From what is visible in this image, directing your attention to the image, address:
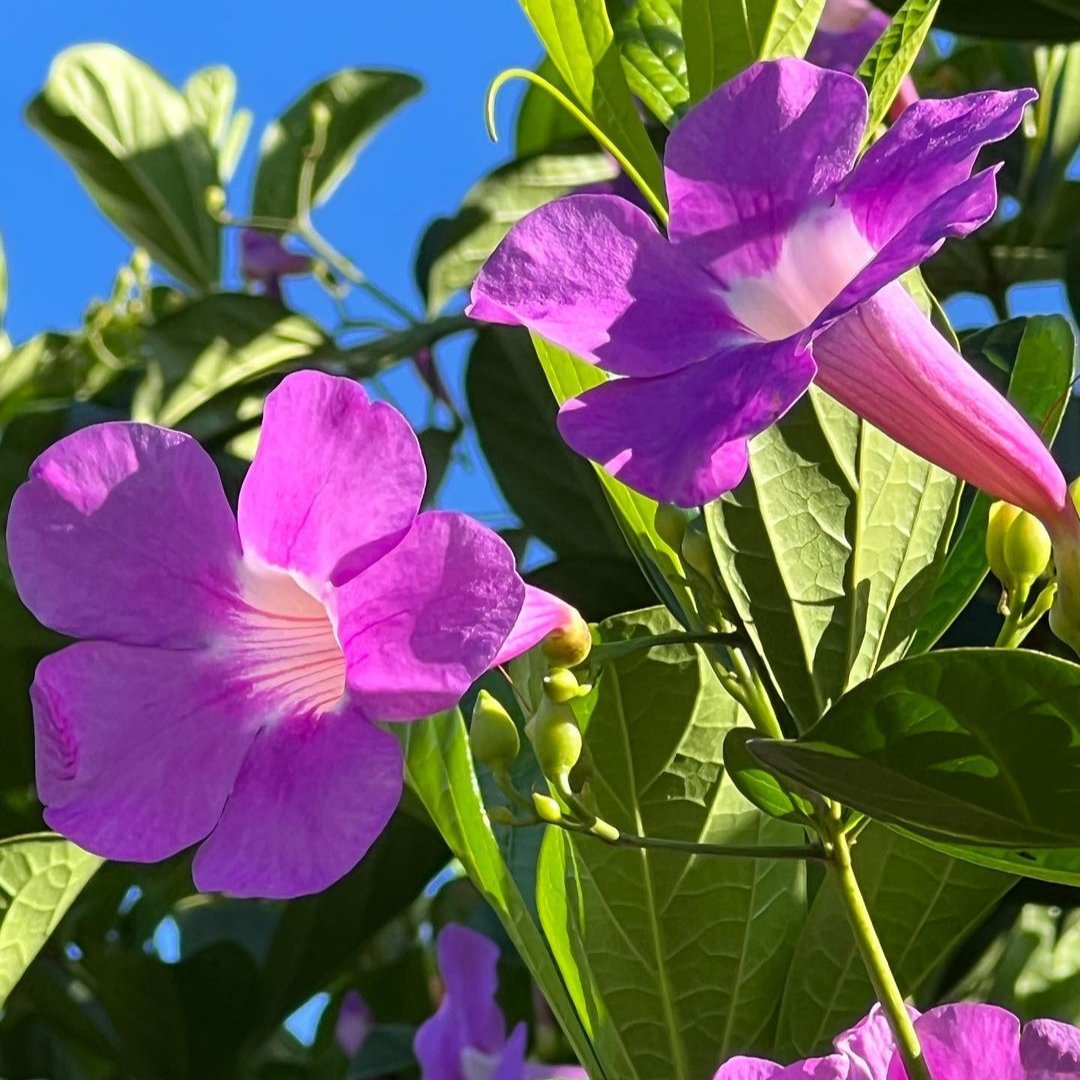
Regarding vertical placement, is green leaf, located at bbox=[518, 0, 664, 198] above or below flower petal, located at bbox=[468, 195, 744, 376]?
above

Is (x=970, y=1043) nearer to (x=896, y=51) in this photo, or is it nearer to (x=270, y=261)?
(x=896, y=51)

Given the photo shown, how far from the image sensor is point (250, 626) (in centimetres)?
77

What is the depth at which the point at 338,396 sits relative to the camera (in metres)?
0.69

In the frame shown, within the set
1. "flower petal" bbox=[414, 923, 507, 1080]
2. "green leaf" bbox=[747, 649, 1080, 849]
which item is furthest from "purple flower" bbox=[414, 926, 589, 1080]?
"green leaf" bbox=[747, 649, 1080, 849]

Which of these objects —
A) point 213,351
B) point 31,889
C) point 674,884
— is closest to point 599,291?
point 674,884

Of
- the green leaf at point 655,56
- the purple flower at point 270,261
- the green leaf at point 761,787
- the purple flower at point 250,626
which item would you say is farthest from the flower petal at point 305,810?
the purple flower at point 270,261

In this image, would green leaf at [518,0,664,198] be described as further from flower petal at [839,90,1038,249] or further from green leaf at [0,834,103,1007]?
green leaf at [0,834,103,1007]

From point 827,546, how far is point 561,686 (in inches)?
6.8

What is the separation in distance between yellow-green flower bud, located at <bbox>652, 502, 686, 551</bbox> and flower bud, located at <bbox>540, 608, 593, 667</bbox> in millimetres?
71

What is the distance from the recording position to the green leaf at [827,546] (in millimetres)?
798

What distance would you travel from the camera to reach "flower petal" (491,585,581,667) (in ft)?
2.42

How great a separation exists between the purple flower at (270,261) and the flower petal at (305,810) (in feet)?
5.73

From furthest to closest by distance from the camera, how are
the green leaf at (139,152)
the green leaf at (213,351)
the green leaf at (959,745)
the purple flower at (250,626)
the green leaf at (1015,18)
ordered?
the green leaf at (139,152) → the green leaf at (213,351) → the green leaf at (1015,18) → the purple flower at (250,626) → the green leaf at (959,745)

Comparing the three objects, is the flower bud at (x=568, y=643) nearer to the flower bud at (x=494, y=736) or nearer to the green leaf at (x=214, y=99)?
the flower bud at (x=494, y=736)
